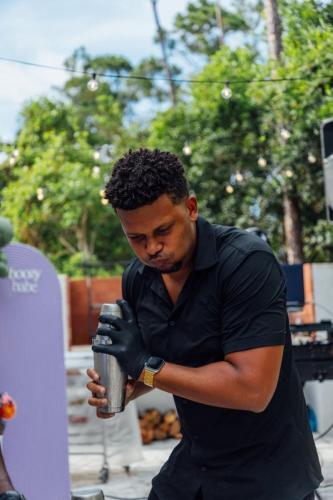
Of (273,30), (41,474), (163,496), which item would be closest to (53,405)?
(41,474)

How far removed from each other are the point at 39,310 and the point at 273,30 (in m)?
6.48

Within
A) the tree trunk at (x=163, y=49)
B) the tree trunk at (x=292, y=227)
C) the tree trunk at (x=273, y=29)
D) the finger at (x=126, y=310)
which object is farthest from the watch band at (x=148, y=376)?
the tree trunk at (x=163, y=49)

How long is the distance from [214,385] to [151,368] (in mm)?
117

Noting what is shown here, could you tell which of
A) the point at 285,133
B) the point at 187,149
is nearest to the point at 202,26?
the point at 187,149

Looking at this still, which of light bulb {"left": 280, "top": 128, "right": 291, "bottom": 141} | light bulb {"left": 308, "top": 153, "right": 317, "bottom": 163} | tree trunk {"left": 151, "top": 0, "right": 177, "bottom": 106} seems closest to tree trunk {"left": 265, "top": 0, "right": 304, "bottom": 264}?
light bulb {"left": 280, "top": 128, "right": 291, "bottom": 141}

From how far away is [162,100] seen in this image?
74.6 ft

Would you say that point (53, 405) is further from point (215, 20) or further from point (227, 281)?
point (215, 20)

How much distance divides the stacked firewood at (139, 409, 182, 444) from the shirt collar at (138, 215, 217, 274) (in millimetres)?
6043

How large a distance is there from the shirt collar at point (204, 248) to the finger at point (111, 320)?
18 centimetres

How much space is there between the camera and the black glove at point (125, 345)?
1.39 m

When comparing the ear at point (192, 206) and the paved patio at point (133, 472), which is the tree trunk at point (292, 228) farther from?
the ear at point (192, 206)

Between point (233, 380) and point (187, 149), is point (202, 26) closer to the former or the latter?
point (187, 149)

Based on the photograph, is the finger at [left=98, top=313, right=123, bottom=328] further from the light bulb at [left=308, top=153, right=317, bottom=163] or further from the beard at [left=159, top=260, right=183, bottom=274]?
the light bulb at [left=308, top=153, right=317, bottom=163]

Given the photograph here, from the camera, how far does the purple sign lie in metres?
4.07
